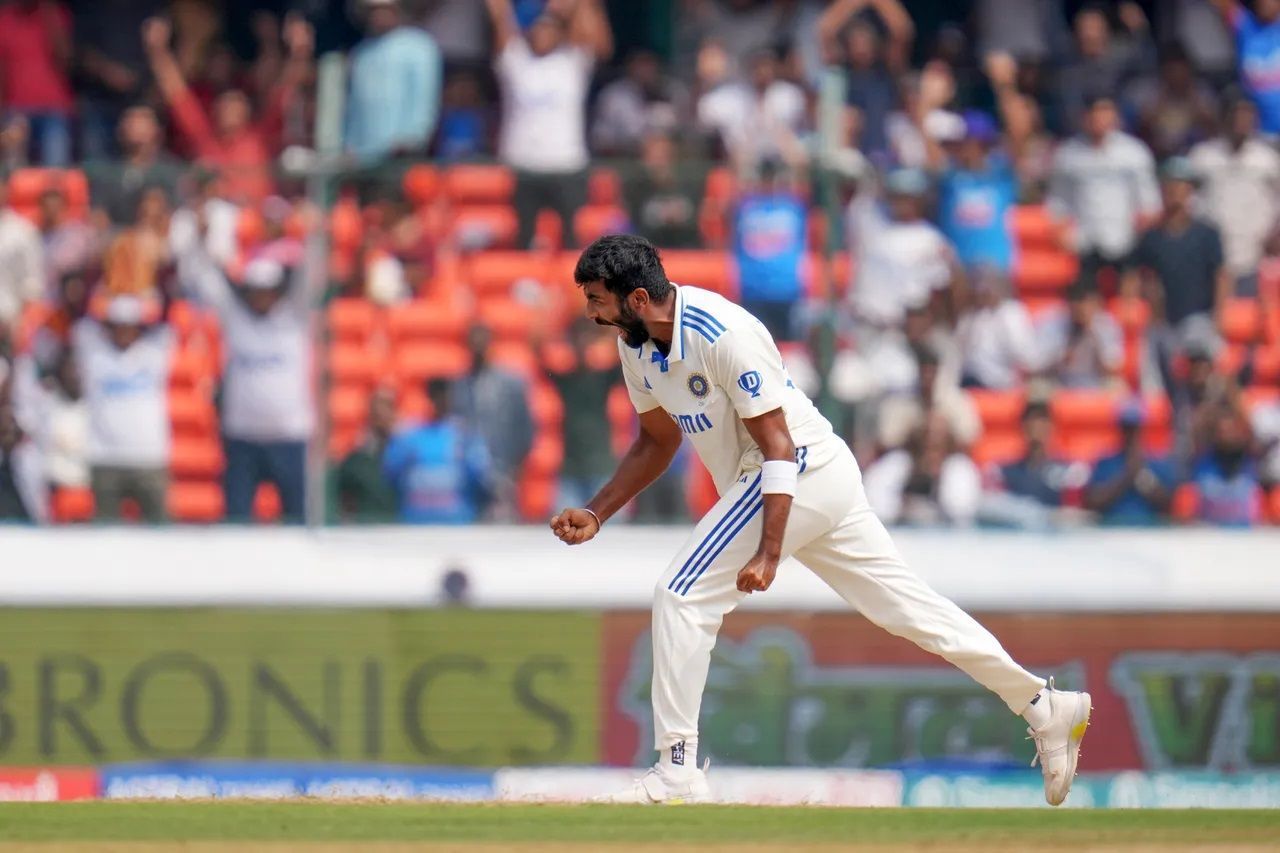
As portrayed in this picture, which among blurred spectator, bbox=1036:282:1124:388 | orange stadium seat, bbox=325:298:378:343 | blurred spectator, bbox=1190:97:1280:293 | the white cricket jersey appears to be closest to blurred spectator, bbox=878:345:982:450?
blurred spectator, bbox=1036:282:1124:388

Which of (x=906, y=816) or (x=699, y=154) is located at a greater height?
(x=699, y=154)

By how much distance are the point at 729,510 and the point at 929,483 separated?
478cm

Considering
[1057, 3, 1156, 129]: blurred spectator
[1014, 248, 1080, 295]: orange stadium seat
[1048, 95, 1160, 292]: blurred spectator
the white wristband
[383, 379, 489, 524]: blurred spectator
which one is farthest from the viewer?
[1057, 3, 1156, 129]: blurred spectator

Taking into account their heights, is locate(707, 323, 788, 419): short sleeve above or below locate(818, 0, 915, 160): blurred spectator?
below

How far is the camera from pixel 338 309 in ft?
39.4

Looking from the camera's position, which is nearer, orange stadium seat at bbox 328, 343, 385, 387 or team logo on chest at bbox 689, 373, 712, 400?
team logo on chest at bbox 689, 373, 712, 400

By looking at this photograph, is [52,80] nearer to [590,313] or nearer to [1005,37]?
[1005,37]

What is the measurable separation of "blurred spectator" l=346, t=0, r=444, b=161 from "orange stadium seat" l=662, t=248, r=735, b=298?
1.97m

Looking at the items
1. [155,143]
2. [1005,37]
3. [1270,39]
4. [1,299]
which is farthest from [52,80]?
[1270,39]

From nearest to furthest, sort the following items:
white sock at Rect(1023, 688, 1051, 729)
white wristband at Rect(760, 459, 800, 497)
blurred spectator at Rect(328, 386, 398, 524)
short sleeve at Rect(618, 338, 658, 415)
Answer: white wristband at Rect(760, 459, 800, 497) < short sleeve at Rect(618, 338, 658, 415) < white sock at Rect(1023, 688, 1051, 729) < blurred spectator at Rect(328, 386, 398, 524)

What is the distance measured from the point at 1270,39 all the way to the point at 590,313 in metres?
10.3

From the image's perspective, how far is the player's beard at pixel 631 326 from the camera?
737 centimetres

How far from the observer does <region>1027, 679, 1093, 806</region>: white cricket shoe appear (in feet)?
26.1

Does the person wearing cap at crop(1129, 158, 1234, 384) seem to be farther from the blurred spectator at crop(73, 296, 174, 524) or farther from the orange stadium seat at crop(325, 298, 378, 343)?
the blurred spectator at crop(73, 296, 174, 524)
